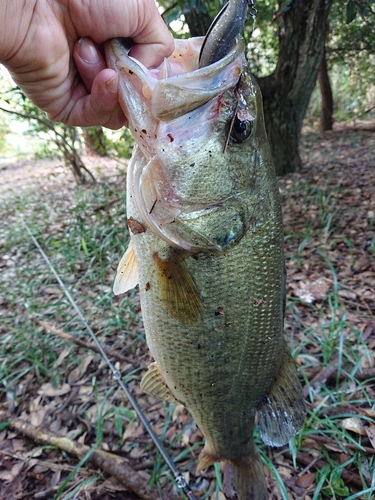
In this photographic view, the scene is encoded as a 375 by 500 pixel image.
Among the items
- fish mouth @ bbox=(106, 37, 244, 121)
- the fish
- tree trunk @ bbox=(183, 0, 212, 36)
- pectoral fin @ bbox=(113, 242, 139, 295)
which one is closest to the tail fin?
the fish

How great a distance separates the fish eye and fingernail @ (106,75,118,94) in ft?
1.34

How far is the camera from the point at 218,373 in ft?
5.10

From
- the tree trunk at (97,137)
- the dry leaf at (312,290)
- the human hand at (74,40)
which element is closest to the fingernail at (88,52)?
the human hand at (74,40)

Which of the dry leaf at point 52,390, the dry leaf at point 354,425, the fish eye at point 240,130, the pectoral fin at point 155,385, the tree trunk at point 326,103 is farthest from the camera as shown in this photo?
the tree trunk at point 326,103

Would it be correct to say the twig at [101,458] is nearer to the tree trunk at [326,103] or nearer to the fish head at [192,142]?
the fish head at [192,142]

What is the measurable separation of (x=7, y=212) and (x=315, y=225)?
5.62 metres

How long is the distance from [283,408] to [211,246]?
820 mm

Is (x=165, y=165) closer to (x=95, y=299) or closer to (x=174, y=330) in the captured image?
(x=174, y=330)

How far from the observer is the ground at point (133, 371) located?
208 centimetres

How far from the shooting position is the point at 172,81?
115 centimetres

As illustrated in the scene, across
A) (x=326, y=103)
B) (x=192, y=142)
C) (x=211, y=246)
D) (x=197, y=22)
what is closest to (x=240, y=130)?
(x=192, y=142)

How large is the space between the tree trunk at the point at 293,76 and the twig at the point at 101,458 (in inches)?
197

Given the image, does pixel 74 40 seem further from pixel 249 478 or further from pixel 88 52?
pixel 249 478

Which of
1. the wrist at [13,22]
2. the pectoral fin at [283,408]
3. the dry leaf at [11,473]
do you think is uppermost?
the wrist at [13,22]
